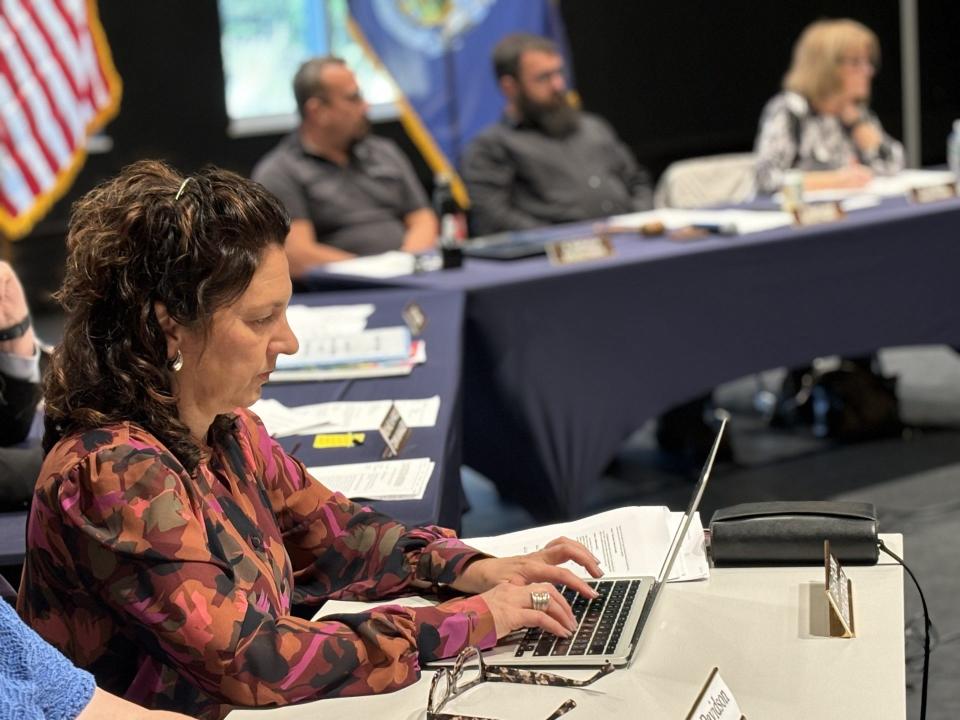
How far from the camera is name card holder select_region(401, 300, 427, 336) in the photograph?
318cm

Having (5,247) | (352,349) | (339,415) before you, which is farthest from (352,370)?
(5,247)

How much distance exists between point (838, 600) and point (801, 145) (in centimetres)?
376

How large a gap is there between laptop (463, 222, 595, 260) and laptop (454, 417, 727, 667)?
231 cm

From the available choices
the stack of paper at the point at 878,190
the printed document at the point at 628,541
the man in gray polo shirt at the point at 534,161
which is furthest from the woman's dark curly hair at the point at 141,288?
the man in gray polo shirt at the point at 534,161

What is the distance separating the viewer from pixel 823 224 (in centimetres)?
400

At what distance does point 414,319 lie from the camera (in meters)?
3.21

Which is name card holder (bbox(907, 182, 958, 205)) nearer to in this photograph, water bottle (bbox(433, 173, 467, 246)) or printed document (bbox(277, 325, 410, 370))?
water bottle (bbox(433, 173, 467, 246))

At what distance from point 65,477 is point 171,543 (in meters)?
0.13

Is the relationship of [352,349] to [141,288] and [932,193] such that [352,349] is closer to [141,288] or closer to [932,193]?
[141,288]

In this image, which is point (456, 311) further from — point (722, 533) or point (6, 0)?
point (6, 0)

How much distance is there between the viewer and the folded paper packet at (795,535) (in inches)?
65.1

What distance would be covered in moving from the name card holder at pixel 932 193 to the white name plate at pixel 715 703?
3319mm

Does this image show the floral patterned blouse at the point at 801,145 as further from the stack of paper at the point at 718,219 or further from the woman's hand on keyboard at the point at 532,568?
the woman's hand on keyboard at the point at 532,568

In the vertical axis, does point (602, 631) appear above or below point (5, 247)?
above
